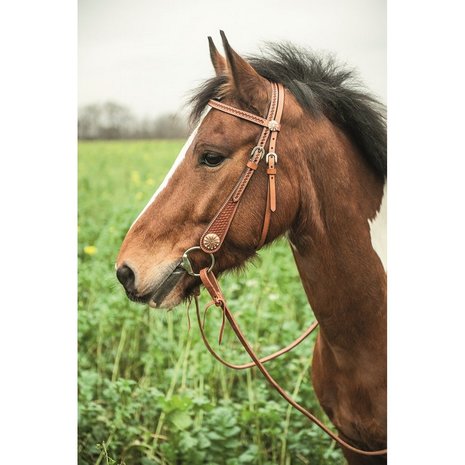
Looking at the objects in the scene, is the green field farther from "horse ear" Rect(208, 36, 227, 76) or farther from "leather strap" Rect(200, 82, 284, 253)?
"horse ear" Rect(208, 36, 227, 76)

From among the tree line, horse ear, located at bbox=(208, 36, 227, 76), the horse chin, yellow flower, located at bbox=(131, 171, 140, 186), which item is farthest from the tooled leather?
yellow flower, located at bbox=(131, 171, 140, 186)

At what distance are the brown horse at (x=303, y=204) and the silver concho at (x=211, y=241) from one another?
0.09ft

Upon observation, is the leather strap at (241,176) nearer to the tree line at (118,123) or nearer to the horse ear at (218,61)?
the horse ear at (218,61)

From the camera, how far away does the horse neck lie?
1810mm

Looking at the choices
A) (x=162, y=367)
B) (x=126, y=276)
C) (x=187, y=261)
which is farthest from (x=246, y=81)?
(x=162, y=367)

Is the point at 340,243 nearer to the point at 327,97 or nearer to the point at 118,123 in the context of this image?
the point at 327,97

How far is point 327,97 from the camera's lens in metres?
1.85

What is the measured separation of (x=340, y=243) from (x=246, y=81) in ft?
1.73

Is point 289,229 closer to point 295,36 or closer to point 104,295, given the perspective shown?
point 295,36

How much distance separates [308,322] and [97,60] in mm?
1512

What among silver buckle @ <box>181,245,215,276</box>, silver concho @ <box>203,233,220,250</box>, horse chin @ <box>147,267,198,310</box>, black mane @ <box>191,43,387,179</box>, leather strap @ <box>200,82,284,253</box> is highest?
black mane @ <box>191,43,387,179</box>

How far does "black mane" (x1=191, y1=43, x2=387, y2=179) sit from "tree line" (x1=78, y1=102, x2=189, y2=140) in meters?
0.55
